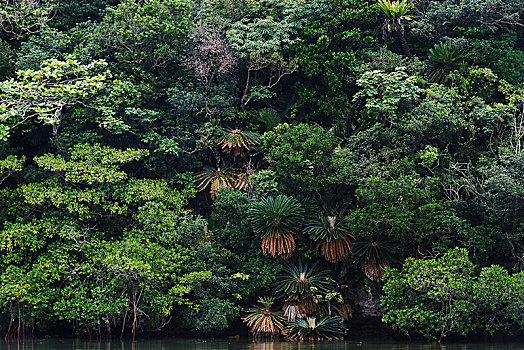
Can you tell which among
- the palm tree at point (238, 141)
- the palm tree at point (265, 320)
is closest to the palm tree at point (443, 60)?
the palm tree at point (238, 141)

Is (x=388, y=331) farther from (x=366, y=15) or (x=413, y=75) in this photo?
(x=366, y=15)

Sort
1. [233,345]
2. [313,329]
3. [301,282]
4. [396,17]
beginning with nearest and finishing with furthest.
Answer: [233,345]
[313,329]
[301,282]
[396,17]

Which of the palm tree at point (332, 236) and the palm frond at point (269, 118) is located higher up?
the palm frond at point (269, 118)

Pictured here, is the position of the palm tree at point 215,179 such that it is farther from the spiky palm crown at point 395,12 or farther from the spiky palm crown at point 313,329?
the spiky palm crown at point 395,12

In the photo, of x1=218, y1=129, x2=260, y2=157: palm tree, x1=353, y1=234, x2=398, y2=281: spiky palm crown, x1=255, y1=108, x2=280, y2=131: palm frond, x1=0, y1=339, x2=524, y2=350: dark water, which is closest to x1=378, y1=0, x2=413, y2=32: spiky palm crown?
x1=255, y1=108, x2=280, y2=131: palm frond

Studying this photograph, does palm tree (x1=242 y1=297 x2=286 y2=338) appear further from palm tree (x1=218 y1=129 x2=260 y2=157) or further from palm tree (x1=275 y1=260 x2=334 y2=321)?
palm tree (x1=218 y1=129 x2=260 y2=157)

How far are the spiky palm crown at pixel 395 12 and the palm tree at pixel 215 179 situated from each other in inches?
253

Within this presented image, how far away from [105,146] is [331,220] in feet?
21.0

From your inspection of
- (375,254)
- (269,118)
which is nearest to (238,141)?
(269,118)

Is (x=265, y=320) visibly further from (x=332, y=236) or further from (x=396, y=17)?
(x=396, y=17)

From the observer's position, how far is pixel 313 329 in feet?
50.0

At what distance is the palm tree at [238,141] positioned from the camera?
1808 cm

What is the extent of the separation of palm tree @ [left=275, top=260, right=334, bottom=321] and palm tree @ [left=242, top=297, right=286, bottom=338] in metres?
0.28

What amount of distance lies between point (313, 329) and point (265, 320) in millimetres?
1217
